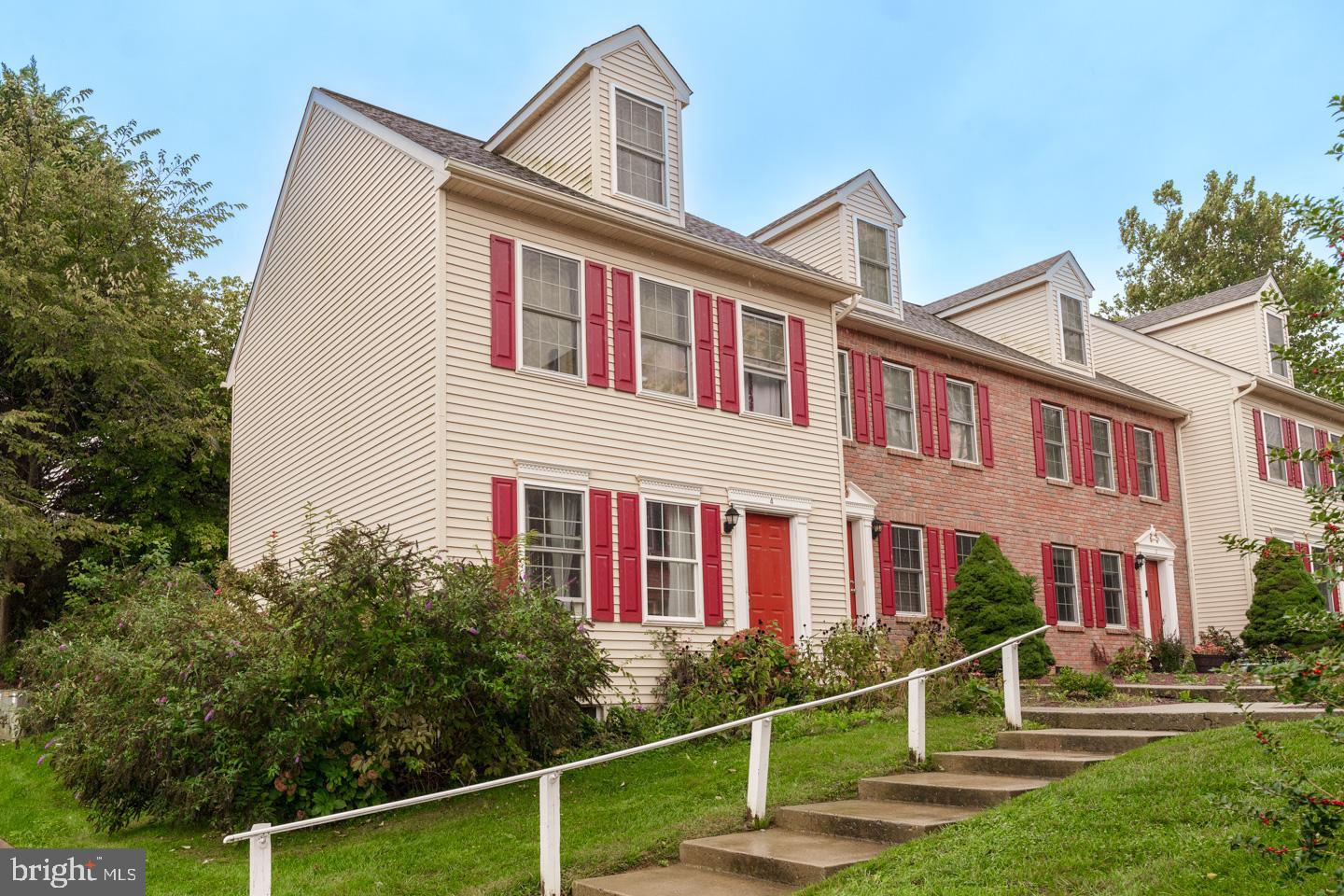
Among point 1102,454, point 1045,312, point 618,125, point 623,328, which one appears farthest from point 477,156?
point 1102,454

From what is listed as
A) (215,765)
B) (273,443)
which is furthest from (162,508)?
(215,765)

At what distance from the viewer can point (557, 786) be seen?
6.57 m

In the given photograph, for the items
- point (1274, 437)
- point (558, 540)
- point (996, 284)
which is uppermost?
point (996, 284)

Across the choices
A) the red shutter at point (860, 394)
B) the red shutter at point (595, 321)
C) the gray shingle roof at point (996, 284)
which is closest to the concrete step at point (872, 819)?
the red shutter at point (595, 321)

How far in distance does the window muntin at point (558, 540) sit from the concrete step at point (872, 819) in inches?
199

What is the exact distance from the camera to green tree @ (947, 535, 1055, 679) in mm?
15766

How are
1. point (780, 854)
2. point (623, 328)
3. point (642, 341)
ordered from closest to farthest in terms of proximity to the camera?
point (780, 854)
point (623, 328)
point (642, 341)

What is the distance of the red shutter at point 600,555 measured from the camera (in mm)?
12750

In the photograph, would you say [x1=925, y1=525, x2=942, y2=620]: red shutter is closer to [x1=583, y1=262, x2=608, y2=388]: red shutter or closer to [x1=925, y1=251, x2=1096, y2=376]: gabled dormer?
[x1=925, y1=251, x2=1096, y2=376]: gabled dormer

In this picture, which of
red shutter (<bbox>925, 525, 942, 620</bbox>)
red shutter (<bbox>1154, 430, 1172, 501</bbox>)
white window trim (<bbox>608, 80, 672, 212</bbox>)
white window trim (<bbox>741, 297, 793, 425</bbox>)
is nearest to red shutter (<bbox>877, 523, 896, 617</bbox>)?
red shutter (<bbox>925, 525, 942, 620</bbox>)

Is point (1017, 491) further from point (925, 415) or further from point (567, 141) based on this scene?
point (567, 141)

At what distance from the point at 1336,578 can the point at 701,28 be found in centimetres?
1593

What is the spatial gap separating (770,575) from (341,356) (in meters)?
6.40

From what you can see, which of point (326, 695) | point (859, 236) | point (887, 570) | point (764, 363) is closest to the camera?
point (326, 695)
